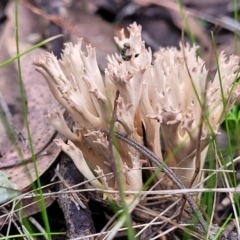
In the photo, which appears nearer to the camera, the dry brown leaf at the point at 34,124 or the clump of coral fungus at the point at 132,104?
the clump of coral fungus at the point at 132,104

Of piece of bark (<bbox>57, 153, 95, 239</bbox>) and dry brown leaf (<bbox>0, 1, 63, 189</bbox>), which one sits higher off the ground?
dry brown leaf (<bbox>0, 1, 63, 189</bbox>)

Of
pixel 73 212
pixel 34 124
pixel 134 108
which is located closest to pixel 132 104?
pixel 134 108

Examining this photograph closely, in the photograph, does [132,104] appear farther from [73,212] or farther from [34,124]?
[34,124]

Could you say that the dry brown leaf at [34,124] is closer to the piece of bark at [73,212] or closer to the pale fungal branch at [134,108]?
the piece of bark at [73,212]

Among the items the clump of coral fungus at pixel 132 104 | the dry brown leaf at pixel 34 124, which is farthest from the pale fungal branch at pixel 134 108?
the dry brown leaf at pixel 34 124

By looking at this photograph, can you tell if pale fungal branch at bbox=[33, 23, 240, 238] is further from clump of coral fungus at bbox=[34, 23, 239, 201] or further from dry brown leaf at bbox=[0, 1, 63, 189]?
dry brown leaf at bbox=[0, 1, 63, 189]

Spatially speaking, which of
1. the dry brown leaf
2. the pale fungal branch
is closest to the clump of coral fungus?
the pale fungal branch

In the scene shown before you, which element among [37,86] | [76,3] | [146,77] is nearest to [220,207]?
[146,77]
